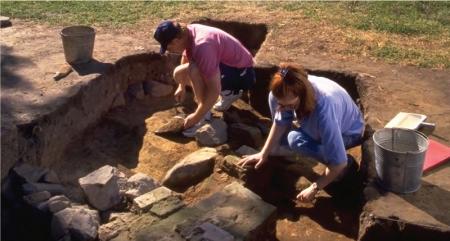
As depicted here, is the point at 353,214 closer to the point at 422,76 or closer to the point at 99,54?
the point at 422,76

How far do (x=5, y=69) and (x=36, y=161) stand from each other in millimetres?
1626

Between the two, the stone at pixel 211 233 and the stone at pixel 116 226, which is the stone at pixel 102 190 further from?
the stone at pixel 211 233

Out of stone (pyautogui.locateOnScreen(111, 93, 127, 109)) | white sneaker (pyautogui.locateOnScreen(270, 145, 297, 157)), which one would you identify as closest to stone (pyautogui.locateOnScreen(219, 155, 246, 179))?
white sneaker (pyautogui.locateOnScreen(270, 145, 297, 157))

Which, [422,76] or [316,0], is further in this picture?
[316,0]

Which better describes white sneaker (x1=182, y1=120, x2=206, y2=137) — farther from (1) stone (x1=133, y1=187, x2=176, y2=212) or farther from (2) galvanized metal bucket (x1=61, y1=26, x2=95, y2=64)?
(1) stone (x1=133, y1=187, x2=176, y2=212)

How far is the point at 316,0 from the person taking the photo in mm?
8859

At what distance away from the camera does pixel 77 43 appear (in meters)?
5.69

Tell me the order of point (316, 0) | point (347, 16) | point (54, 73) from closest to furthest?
point (54, 73) → point (347, 16) → point (316, 0)

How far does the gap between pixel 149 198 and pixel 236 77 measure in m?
2.01

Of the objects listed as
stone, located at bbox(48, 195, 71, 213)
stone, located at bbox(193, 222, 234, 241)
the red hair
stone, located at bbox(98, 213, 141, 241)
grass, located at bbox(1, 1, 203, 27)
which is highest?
the red hair

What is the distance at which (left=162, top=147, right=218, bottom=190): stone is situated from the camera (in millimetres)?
4691

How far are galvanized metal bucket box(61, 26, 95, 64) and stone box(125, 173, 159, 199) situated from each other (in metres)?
2.09

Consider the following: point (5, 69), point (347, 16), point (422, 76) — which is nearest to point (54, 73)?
point (5, 69)

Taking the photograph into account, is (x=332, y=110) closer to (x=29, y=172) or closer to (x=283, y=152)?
(x=283, y=152)
